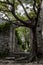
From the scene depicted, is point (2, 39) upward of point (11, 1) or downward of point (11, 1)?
downward

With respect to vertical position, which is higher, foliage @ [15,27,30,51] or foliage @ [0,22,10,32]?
foliage @ [0,22,10,32]

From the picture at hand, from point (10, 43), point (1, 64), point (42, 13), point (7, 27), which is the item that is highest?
point (42, 13)

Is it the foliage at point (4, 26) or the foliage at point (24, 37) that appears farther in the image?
the foliage at point (24, 37)

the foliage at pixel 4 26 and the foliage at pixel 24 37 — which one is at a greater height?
the foliage at pixel 4 26

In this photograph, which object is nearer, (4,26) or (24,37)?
(4,26)

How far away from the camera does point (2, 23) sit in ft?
32.1

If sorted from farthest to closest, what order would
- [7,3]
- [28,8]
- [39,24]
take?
1. [39,24]
2. [28,8]
3. [7,3]

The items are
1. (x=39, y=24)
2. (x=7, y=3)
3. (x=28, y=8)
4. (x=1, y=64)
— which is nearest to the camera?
(x=1, y=64)

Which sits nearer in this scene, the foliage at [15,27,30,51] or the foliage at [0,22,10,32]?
the foliage at [0,22,10,32]

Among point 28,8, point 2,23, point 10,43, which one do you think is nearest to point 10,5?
point 28,8

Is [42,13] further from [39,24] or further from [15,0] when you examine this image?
[15,0]

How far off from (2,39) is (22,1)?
2.84 m

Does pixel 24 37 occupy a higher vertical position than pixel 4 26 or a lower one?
lower

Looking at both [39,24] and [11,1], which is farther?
[39,24]
